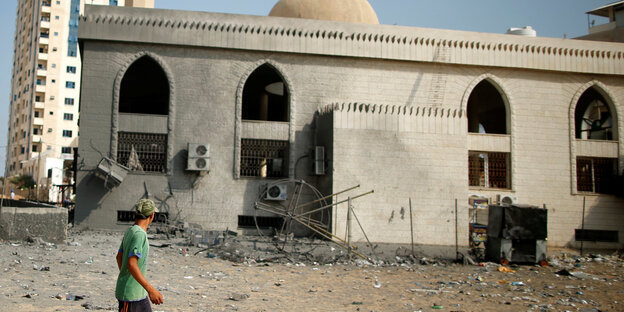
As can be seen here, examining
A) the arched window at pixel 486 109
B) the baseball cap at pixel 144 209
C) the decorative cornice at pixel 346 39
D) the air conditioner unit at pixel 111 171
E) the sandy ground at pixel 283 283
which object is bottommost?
the sandy ground at pixel 283 283

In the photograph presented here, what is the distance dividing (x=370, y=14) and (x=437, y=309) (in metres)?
16.2

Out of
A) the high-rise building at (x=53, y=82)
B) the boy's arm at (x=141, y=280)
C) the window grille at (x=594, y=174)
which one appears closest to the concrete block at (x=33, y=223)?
the boy's arm at (x=141, y=280)

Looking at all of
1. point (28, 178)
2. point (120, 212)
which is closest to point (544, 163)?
point (120, 212)

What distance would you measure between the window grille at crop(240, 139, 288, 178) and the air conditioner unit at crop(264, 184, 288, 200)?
64cm

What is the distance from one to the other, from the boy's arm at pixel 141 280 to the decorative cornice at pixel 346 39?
15.4 meters

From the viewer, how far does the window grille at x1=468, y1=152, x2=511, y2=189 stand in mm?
20547

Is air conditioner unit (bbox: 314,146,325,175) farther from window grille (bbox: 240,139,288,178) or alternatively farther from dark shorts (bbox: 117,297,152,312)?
dark shorts (bbox: 117,297,152,312)

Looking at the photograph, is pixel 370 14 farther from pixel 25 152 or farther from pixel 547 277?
pixel 25 152

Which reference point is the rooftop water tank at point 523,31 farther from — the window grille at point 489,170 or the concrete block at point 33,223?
the concrete block at point 33,223

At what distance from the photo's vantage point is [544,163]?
2052 centimetres

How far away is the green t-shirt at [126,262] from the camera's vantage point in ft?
14.1

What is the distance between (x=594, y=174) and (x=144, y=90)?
18925mm

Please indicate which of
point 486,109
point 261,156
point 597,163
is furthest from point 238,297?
point 486,109

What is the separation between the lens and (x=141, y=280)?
13.9 ft
